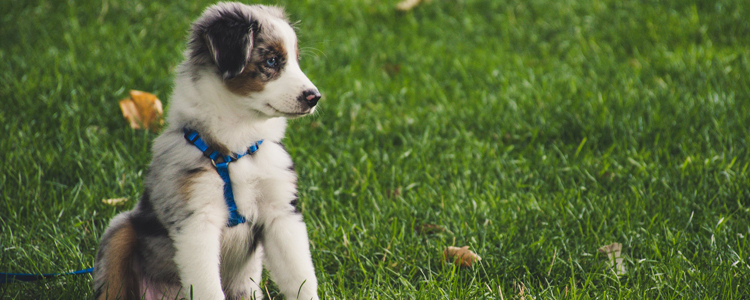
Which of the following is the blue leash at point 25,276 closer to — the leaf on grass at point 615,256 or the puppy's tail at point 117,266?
the puppy's tail at point 117,266

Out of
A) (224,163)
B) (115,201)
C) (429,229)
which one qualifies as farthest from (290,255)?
(115,201)

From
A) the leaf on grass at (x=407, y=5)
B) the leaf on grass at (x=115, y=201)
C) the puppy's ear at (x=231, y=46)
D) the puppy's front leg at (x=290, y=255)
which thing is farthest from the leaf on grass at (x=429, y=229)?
the leaf on grass at (x=407, y=5)

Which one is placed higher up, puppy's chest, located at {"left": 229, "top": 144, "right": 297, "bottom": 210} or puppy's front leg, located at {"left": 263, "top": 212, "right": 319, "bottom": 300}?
puppy's chest, located at {"left": 229, "top": 144, "right": 297, "bottom": 210}

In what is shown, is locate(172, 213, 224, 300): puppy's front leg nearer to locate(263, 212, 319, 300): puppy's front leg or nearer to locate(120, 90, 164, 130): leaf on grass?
locate(263, 212, 319, 300): puppy's front leg

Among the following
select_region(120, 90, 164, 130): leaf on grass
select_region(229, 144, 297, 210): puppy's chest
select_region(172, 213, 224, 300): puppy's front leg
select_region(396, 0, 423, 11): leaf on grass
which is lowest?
select_region(396, 0, 423, 11): leaf on grass

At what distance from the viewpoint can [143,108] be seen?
431 cm

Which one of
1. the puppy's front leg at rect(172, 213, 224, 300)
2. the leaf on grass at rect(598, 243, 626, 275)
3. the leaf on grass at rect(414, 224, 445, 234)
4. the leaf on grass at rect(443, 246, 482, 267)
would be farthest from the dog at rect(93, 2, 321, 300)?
the leaf on grass at rect(598, 243, 626, 275)

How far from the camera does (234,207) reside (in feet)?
8.02

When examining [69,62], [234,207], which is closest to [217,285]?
[234,207]

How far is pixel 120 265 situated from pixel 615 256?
2220 millimetres

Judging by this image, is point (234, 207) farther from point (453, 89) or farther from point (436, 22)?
point (436, 22)

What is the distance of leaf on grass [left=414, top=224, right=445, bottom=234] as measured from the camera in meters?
3.46

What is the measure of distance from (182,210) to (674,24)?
205 inches

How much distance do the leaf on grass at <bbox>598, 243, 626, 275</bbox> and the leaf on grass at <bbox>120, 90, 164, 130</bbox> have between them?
9.33 ft
